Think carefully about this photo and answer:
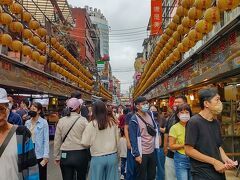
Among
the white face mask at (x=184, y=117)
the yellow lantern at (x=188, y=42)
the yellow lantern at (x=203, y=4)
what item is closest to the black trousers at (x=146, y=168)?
the white face mask at (x=184, y=117)

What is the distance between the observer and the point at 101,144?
6426mm

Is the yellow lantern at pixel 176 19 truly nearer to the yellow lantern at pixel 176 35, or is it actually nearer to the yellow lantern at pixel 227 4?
the yellow lantern at pixel 176 35

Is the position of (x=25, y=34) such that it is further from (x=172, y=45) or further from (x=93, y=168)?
(x=93, y=168)

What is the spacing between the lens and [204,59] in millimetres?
12234

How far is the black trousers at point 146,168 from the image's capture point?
721cm

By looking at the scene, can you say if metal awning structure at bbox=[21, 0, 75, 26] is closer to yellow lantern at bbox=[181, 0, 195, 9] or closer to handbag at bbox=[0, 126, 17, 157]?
yellow lantern at bbox=[181, 0, 195, 9]

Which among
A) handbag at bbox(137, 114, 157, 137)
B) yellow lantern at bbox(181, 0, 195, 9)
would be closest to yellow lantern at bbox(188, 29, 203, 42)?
yellow lantern at bbox(181, 0, 195, 9)

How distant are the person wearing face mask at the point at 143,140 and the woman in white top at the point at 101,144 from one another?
0.63 meters

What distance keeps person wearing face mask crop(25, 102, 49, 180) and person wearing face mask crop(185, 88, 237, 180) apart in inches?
129

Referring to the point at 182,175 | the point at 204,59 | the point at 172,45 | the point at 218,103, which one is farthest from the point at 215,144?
the point at 172,45

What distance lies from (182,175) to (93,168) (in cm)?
146

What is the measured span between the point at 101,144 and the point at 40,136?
130 centimetres

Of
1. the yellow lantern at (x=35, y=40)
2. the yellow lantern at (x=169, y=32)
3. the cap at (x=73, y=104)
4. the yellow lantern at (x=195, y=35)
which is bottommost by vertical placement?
the cap at (x=73, y=104)

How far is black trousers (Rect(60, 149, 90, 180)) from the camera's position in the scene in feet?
22.4
